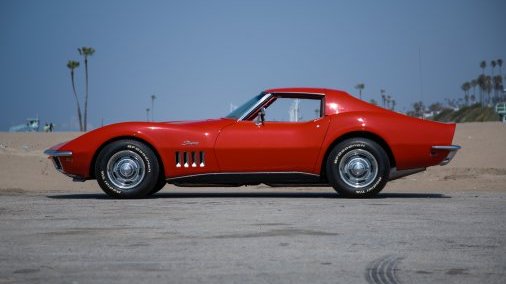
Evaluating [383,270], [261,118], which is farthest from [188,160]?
[383,270]

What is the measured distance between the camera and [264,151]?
957 cm

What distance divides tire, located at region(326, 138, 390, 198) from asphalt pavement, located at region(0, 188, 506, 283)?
859 millimetres

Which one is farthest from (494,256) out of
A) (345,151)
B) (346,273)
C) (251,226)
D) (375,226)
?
(345,151)

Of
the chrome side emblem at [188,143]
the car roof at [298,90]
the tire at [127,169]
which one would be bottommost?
the tire at [127,169]

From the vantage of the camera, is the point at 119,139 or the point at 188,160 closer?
the point at 188,160

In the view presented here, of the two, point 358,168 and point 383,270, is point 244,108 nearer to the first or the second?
point 358,168

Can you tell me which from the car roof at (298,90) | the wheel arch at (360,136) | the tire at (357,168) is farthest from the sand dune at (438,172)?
the car roof at (298,90)

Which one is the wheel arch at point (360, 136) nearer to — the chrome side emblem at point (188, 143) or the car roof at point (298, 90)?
the car roof at point (298, 90)

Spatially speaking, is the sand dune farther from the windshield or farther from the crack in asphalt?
the crack in asphalt

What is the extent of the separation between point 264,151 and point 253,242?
404cm

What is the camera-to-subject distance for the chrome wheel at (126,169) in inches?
381

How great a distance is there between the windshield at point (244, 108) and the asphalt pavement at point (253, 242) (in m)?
1.51

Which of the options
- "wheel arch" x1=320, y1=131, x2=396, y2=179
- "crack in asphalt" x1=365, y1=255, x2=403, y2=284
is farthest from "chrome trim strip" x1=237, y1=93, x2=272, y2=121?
"crack in asphalt" x1=365, y1=255, x2=403, y2=284

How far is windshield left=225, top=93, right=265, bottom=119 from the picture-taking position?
985 cm
